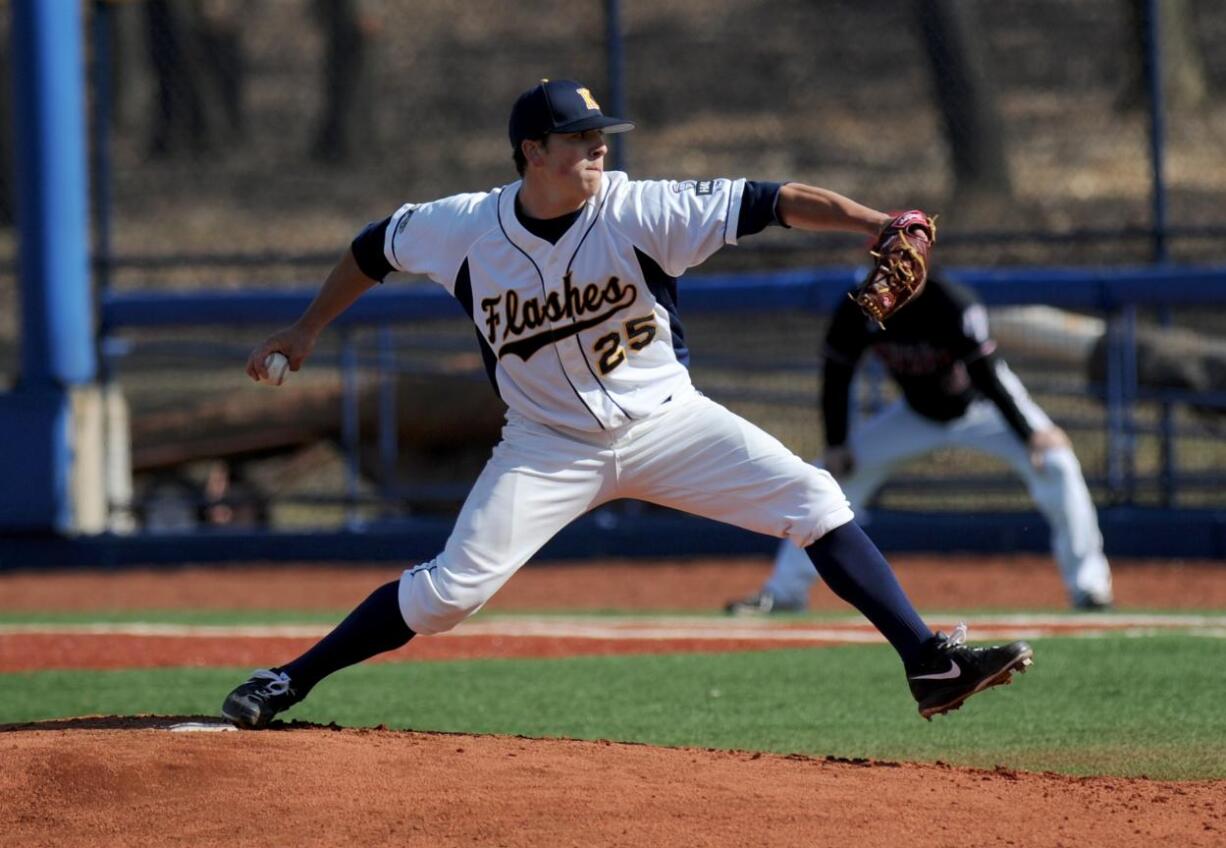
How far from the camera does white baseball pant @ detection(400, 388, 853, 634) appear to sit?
195 inches

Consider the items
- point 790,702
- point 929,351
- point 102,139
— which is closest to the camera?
point 790,702

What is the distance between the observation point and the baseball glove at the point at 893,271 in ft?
15.2

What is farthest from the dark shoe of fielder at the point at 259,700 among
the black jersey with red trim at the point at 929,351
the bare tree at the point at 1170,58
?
the bare tree at the point at 1170,58

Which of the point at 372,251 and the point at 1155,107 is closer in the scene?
the point at 372,251

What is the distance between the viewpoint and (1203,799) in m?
4.41

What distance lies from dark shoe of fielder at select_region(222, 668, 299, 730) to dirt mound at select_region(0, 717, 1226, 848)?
0.23m

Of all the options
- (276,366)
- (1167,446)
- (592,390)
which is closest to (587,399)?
(592,390)

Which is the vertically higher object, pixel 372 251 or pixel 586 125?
pixel 586 125

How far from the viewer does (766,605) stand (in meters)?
8.75

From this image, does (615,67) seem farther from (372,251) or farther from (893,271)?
(893,271)

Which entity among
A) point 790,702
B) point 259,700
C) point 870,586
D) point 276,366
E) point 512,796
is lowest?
point 790,702

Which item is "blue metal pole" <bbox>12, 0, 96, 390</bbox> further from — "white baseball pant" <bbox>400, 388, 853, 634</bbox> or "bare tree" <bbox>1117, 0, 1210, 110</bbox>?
"white baseball pant" <bbox>400, 388, 853, 634</bbox>

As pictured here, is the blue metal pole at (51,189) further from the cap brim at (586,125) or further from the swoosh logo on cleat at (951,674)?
the swoosh logo on cleat at (951,674)

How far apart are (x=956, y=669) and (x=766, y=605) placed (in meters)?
3.95
